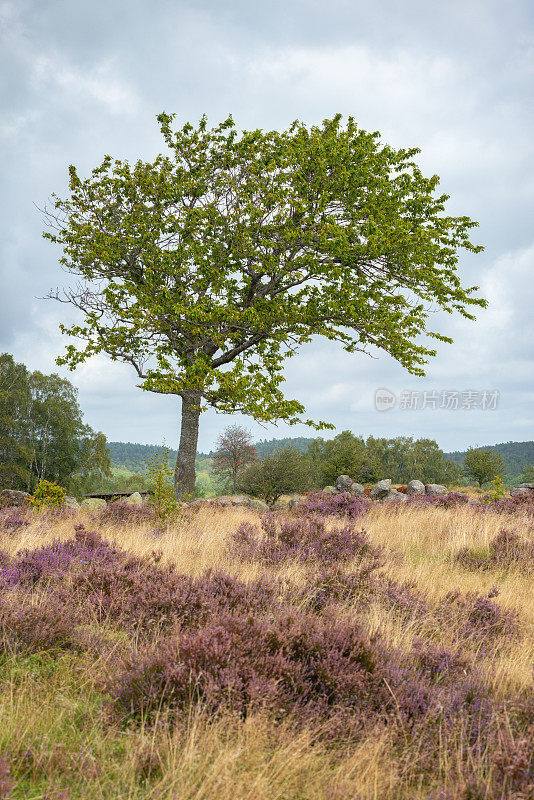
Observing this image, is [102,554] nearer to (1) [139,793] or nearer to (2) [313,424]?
(1) [139,793]

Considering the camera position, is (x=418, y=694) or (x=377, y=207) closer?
(x=418, y=694)

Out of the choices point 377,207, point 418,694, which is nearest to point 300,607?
point 418,694

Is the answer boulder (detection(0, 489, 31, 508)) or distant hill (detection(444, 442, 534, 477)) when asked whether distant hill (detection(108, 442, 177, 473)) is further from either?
boulder (detection(0, 489, 31, 508))

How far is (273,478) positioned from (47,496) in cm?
1396

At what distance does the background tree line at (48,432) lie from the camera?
4281 centimetres

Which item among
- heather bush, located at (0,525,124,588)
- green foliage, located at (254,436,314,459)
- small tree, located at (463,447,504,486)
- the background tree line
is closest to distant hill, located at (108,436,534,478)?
green foliage, located at (254,436,314,459)

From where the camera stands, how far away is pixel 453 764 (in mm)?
3070

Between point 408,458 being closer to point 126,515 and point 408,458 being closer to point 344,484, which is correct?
point 344,484

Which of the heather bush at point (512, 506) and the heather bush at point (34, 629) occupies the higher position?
the heather bush at point (512, 506)

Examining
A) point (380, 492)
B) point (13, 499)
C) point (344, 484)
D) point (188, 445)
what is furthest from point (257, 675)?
point (344, 484)

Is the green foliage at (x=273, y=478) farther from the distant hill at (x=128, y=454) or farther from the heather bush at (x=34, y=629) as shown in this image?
the distant hill at (x=128, y=454)

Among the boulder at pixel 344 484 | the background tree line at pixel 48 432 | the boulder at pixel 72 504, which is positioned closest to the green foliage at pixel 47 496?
the boulder at pixel 72 504

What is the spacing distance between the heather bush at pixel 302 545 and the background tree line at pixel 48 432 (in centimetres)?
3723

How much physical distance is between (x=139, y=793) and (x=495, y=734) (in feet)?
7.52
